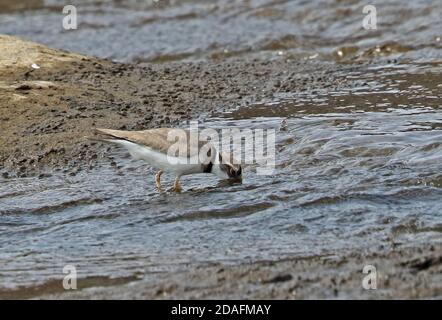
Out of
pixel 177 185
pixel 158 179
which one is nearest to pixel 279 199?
pixel 177 185

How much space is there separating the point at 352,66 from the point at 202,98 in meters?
2.62

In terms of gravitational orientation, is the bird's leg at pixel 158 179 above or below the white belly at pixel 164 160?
below

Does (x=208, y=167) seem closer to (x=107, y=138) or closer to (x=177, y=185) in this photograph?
(x=177, y=185)

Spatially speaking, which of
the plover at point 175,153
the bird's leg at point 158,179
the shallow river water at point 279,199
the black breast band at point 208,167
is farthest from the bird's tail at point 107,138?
the black breast band at point 208,167

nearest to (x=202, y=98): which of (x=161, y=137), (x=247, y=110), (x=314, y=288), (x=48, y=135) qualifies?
(x=247, y=110)

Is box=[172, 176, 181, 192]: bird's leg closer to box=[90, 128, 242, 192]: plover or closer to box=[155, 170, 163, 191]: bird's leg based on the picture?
box=[90, 128, 242, 192]: plover

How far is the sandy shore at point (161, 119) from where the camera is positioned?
589 centimetres

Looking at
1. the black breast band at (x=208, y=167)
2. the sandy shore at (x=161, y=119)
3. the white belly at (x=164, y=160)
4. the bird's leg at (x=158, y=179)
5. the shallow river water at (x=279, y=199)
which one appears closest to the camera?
the sandy shore at (x=161, y=119)

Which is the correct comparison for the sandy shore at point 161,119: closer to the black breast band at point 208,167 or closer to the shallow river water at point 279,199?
the shallow river water at point 279,199

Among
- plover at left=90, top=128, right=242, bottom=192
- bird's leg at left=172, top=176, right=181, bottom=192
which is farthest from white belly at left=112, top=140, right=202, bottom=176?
bird's leg at left=172, top=176, right=181, bottom=192

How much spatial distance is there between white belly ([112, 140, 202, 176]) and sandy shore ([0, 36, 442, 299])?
0.97 m
